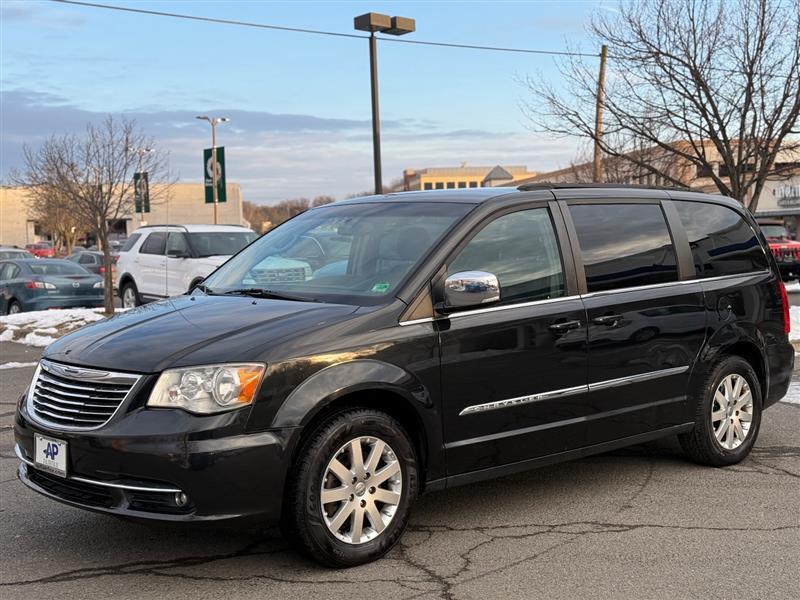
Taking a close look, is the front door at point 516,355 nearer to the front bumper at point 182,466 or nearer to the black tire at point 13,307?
the front bumper at point 182,466

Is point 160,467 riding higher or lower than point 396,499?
higher

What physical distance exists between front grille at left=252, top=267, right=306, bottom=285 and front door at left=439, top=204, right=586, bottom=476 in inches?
35.5

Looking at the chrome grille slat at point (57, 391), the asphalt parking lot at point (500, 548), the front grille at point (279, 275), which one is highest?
the front grille at point (279, 275)

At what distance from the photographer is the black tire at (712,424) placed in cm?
586

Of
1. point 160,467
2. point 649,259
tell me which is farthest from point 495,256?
point 160,467

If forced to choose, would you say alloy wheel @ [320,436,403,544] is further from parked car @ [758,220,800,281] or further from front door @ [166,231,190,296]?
parked car @ [758,220,800,281]

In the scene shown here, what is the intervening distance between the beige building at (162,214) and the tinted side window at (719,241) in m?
79.7

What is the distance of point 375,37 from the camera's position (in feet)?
56.3

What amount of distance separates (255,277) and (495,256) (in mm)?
1388

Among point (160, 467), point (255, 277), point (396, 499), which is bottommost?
point (396, 499)

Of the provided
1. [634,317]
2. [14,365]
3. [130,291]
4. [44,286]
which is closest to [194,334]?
[634,317]

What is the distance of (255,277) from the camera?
5.37 m

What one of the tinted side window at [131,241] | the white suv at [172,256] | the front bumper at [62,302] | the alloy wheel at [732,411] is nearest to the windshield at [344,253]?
the alloy wheel at [732,411]

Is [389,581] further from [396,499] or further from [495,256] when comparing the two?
[495,256]
